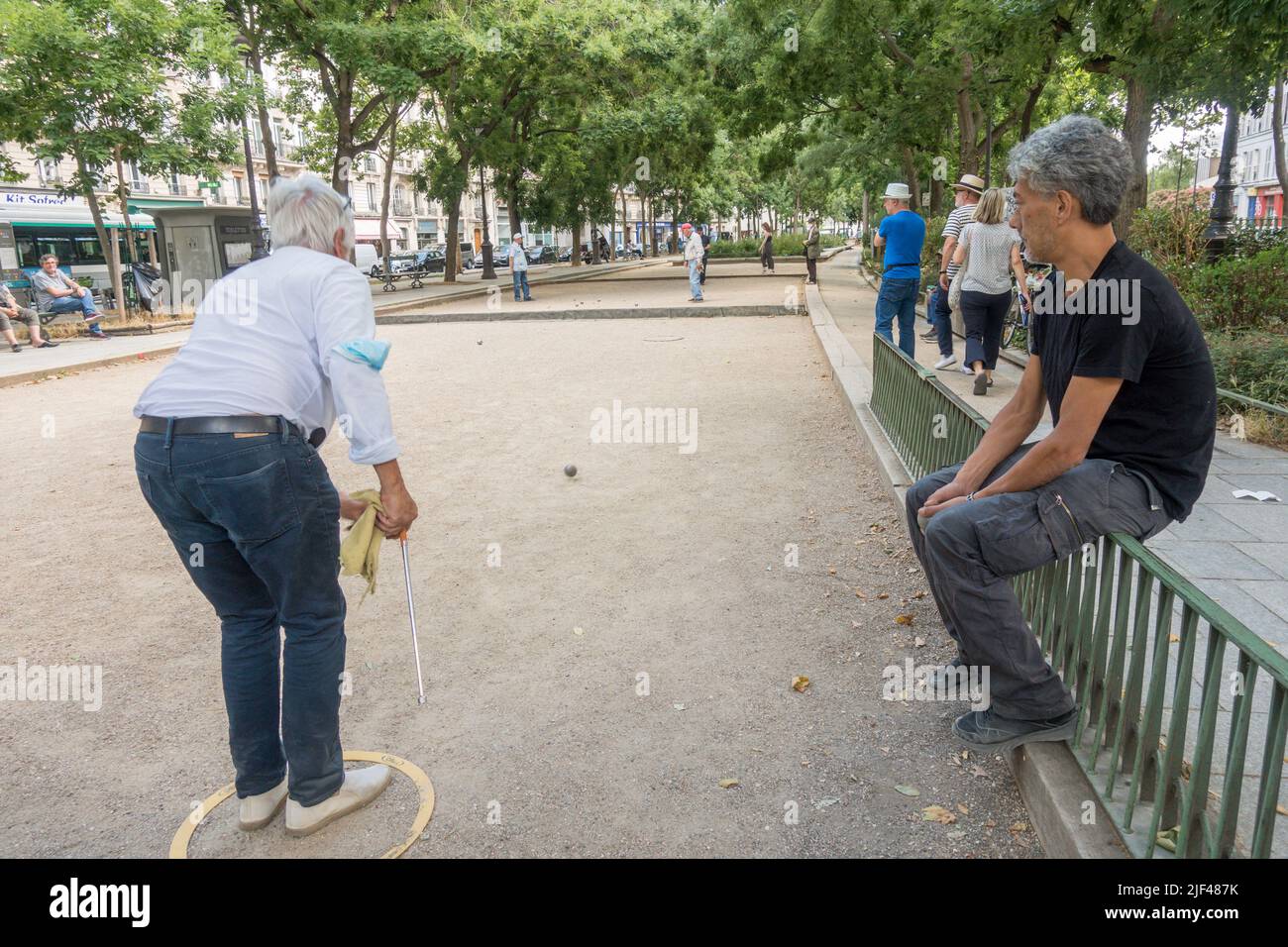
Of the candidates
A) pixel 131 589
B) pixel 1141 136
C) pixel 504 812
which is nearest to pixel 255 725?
pixel 504 812

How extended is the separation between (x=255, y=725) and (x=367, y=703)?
34.6 inches

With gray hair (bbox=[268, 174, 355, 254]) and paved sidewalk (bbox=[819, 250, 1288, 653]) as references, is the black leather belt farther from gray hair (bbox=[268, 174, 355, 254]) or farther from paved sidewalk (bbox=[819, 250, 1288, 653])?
paved sidewalk (bbox=[819, 250, 1288, 653])

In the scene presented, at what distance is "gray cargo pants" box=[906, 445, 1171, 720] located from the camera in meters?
2.77

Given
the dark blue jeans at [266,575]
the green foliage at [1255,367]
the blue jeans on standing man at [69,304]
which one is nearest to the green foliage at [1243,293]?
the green foliage at [1255,367]

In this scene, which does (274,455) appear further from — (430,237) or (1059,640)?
(430,237)

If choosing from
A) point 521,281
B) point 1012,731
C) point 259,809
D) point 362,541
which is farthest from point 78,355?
point 1012,731

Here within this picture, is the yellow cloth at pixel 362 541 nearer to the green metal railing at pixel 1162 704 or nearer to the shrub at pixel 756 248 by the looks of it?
the green metal railing at pixel 1162 704

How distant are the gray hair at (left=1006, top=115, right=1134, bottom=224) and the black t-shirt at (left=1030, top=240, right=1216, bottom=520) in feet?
0.55

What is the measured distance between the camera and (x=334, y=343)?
252 cm

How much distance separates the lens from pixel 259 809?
9.50 ft

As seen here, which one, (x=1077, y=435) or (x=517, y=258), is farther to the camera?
(x=517, y=258)

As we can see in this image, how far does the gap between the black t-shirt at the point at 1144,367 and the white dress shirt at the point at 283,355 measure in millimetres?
1995

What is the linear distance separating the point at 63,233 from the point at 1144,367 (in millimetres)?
33461

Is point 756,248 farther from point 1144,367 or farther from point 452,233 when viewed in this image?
point 1144,367
